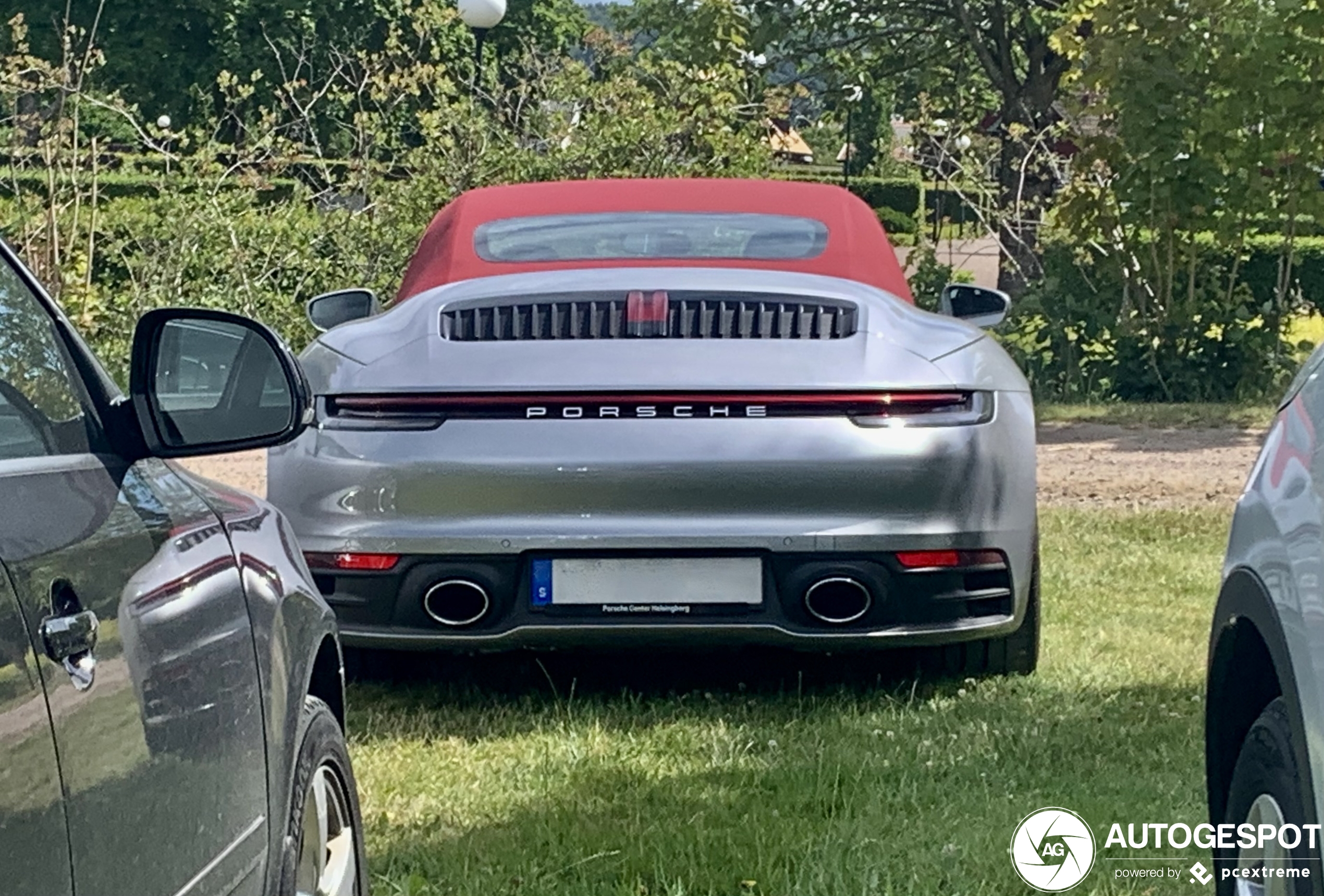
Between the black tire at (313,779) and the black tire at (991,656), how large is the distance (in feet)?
7.69

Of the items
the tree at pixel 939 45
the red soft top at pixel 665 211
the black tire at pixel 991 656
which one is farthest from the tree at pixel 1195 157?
the black tire at pixel 991 656

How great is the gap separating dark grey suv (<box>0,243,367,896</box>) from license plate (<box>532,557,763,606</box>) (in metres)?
1.51

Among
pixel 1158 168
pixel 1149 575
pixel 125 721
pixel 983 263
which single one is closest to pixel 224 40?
pixel 983 263

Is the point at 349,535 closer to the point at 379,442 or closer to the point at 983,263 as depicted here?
the point at 379,442

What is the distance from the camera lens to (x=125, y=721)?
2.04 metres

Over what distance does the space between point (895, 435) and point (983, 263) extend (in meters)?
29.2

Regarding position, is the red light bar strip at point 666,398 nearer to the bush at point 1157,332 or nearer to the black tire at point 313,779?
the black tire at point 313,779

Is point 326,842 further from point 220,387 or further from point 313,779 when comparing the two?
point 220,387

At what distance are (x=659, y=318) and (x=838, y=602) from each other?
32.9 inches

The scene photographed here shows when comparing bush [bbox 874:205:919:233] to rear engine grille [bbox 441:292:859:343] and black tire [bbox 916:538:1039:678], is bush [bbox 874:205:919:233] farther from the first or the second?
rear engine grille [bbox 441:292:859:343]

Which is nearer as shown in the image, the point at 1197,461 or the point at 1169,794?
the point at 1169,794

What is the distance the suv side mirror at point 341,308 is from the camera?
5.98m

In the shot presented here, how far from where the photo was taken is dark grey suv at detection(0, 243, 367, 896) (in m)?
1.83

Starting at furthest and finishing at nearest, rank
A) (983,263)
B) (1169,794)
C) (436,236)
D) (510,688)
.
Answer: (983,263) < (436,236) < (510,688) < (1169,794)
